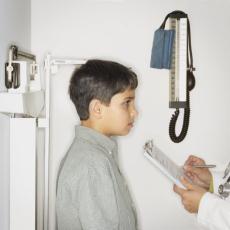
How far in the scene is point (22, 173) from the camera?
4.02 feet

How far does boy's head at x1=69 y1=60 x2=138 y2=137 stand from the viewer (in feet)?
3.59

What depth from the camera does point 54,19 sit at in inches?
64.1

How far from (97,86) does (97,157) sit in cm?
25

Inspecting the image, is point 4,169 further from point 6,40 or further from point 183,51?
point 183,51

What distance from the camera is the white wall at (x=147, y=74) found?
1.64 m

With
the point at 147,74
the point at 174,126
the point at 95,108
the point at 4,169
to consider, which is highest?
the point at 147,74

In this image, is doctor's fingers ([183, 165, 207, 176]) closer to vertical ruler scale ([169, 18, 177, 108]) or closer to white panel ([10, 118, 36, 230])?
vertical ruler scale ([169, 18, 177, 108])

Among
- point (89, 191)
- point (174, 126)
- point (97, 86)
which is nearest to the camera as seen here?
point (89, 191)

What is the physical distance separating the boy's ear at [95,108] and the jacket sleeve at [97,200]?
20 cm

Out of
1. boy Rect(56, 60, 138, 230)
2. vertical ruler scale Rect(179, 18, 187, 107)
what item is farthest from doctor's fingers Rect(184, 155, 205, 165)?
boy Rect(56, 60, 138, 230)

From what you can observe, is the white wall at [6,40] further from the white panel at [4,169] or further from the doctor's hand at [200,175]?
the doctor's hand at [200,175]

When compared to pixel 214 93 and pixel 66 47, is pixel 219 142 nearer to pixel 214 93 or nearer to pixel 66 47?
pixel 214 93

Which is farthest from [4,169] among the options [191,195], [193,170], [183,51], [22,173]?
[183,51]

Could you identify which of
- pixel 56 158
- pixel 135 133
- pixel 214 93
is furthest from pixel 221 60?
pixel 56 158
